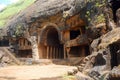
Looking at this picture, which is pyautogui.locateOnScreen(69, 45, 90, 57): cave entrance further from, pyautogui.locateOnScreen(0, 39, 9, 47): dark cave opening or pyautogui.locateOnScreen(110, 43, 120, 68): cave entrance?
pyautogui.locateOnScreen(110, 43, 120, 68): cave entrance

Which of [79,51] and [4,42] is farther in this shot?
[4,42]

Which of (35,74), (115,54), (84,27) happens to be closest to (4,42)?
(84,27)

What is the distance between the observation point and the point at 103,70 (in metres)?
8.24

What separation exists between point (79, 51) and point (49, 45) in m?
4.05

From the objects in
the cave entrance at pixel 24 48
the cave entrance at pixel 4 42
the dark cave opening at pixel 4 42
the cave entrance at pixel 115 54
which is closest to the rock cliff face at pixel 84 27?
the cave entrance at pixel 115 54

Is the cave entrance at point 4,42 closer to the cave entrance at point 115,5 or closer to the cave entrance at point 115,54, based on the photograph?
the cave entrance at point 115,5

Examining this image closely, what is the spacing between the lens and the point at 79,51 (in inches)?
845

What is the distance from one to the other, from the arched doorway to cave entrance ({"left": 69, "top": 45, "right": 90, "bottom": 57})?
337cm

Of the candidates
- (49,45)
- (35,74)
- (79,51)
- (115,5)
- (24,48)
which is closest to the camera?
(115,5)

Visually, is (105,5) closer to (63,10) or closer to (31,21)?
(63,10)

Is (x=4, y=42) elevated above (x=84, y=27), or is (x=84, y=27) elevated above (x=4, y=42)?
(x=84, y=27)

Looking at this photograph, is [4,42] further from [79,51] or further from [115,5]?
[115,5]

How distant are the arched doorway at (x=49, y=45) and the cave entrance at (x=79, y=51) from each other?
3.37 metres

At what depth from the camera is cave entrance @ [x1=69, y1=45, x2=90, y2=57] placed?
20953 mm
